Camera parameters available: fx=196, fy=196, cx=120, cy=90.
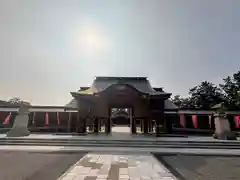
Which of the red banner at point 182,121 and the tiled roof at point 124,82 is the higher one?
the tiled roof at point 124,82

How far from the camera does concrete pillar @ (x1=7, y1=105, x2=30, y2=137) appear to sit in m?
13.0

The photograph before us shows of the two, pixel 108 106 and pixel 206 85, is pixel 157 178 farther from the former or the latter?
pixel 206 85

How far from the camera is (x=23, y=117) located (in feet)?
45.6

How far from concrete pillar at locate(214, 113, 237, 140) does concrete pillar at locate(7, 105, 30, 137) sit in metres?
13.4

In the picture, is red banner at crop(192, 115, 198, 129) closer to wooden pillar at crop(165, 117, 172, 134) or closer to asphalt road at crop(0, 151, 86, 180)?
wooden pillar at crop(165, 117, 172, 134)

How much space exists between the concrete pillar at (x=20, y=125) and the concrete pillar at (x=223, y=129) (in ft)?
44.1

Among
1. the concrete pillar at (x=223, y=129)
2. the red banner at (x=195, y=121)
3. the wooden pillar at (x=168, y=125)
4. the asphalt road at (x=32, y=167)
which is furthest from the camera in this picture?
the red banner at (x=195, y=121)

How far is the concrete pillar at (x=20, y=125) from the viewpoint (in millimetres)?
13031

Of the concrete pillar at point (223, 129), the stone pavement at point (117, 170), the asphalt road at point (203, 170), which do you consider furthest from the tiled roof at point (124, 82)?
the stone pavement at point (117, 170)

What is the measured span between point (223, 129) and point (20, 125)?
45.6ft

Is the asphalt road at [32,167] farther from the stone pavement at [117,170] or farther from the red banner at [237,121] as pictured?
the red banner at [237,121]

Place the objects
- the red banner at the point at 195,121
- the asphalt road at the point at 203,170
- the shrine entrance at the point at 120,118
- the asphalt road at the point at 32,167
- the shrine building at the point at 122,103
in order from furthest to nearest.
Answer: the shrine entrance at the point at 120,118, the red banner at the point at 195,121, the shrine building at the point at 122,103, the asphalt road at the point at 203,170, the asphalt road at the point at 32,167

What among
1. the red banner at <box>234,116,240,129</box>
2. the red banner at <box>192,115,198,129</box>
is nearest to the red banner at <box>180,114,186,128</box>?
the red banner at <box>192,115,198,129</box>

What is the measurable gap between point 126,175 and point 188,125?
15083 mm
